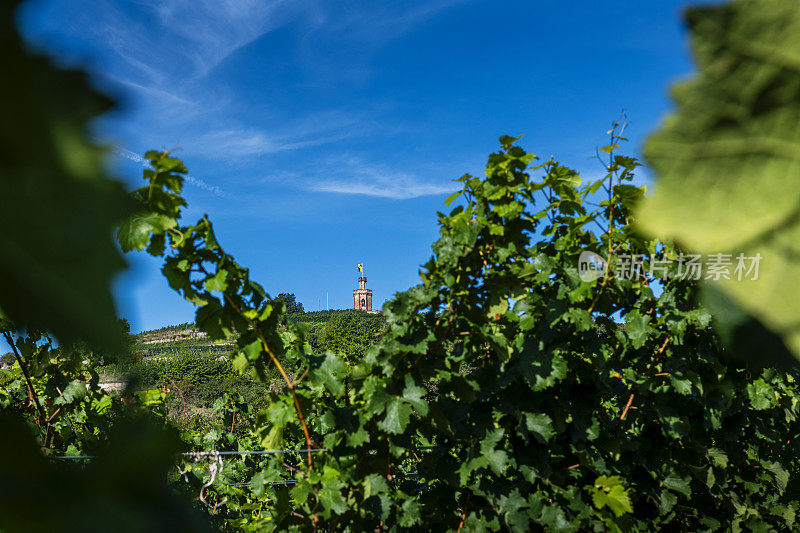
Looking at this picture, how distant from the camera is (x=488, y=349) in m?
2.89

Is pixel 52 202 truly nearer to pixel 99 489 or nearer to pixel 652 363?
pixel 99 489

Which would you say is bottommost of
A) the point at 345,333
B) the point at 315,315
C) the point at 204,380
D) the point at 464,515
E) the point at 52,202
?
the point at 464,515

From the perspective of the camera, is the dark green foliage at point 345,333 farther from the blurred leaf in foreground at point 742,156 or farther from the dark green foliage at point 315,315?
the blurred leaf in foreground at point 742,156

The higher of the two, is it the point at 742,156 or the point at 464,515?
the point at 742,156

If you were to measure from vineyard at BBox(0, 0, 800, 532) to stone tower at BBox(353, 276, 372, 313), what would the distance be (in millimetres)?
96417

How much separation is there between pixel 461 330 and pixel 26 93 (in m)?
2.42

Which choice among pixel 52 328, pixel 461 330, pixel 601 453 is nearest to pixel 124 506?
pixel 52 328

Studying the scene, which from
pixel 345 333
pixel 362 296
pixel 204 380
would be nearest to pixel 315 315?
pixel 362 296

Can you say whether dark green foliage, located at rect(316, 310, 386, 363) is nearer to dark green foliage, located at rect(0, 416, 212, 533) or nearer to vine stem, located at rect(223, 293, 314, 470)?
vine stem, located at rect(223, 293, 314, 470)

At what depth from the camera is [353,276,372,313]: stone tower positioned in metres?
101

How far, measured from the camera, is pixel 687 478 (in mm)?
3256

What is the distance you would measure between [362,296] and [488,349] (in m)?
99.0

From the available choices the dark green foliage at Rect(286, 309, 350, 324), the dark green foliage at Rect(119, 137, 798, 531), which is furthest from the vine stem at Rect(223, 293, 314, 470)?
the dark green foliage at Rect(286, 309, 350, 324)

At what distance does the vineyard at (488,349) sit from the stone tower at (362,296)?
96417 mm
